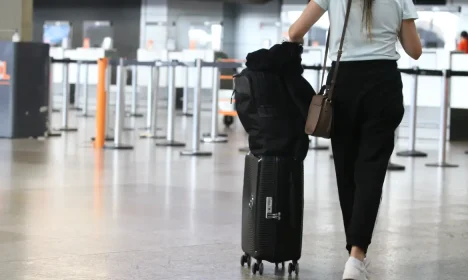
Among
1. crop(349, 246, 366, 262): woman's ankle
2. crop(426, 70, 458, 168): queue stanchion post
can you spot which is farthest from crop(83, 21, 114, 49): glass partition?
crop(349, 246, 366, 262): woman's ankle

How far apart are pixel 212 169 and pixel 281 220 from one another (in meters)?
5.21

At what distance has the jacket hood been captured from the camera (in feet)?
14.5

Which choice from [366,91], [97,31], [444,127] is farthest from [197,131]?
[97,31]

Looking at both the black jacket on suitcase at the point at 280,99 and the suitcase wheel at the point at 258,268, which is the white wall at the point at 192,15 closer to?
the black jacket on suitcase at the point at 280,99

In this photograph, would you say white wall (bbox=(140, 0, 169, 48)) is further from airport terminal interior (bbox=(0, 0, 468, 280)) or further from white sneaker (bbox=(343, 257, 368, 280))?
white sneaker (bbox=(343, 257, 368, 280))

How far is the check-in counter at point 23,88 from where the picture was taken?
12.4 m

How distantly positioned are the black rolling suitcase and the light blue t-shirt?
614 mm

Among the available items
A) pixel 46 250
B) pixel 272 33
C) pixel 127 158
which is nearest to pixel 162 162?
pixel 127 158

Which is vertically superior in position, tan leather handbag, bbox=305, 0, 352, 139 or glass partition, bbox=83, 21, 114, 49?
glass partition, bbox=83, 21, 114, 49

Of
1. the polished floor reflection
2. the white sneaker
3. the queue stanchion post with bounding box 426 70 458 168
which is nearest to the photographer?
the white sneaker

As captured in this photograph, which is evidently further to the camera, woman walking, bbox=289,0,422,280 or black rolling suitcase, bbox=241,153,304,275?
black rolling suitcase, bbox=241,153,304,275

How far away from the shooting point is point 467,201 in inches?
299

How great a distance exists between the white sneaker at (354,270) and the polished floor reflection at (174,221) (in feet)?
1.03

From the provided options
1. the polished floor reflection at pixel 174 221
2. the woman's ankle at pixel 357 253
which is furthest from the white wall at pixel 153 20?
the woman's ankle at pixel 357 253
